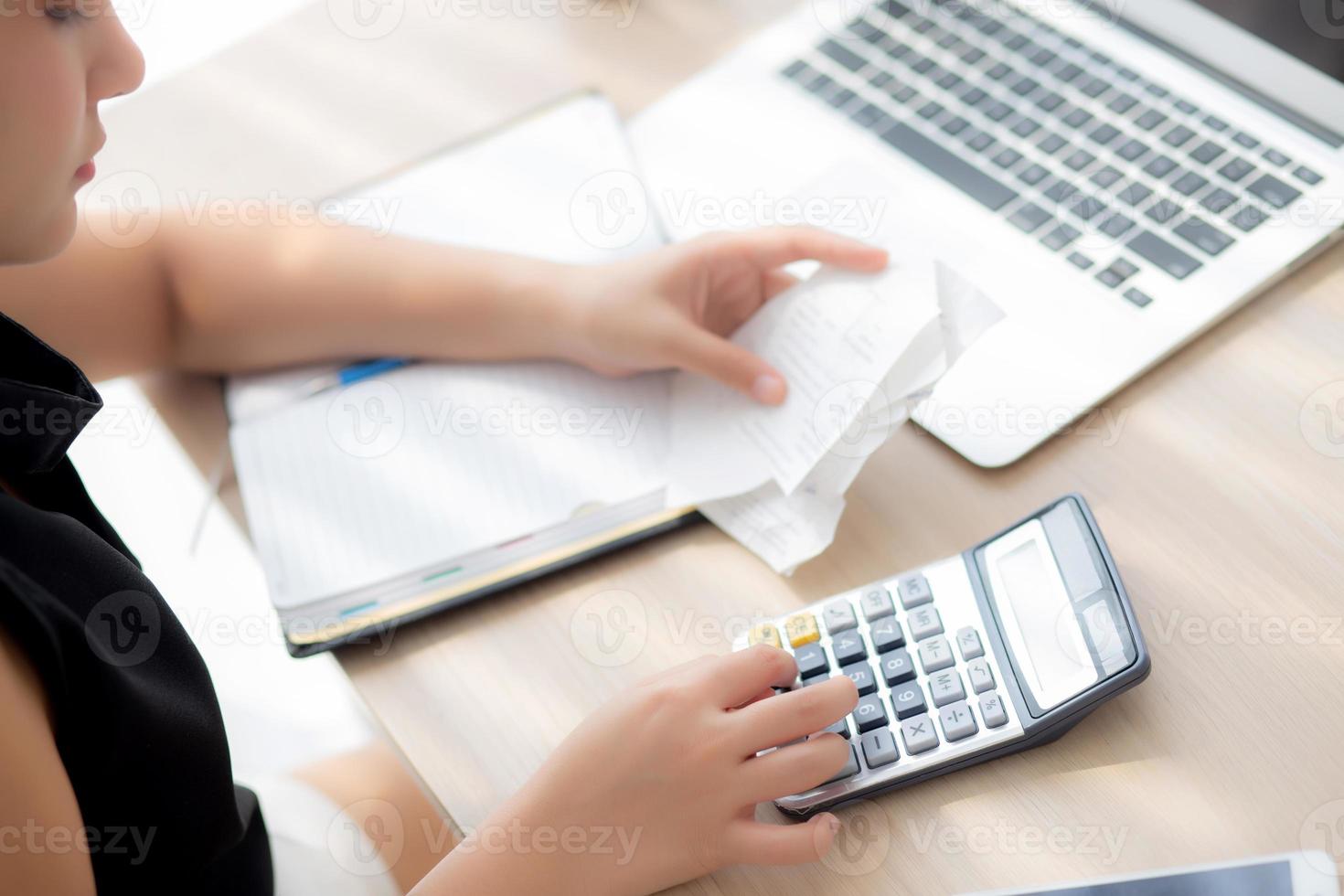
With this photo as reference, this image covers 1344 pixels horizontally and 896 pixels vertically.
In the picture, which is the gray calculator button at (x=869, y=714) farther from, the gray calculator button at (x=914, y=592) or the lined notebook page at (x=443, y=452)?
the lined notebook page at (x=443, y=452)

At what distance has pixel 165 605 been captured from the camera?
0.54 meters

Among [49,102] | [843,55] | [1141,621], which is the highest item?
[49,102]

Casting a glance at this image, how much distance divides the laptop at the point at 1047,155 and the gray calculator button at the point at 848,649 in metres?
0.12

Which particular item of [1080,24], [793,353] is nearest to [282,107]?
[793,353]

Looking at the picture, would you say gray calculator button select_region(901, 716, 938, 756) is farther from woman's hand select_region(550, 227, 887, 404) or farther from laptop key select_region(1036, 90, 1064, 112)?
laptop key select_region(1036, 90, 1064, 112)

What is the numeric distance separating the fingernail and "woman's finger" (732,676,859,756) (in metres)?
0.17

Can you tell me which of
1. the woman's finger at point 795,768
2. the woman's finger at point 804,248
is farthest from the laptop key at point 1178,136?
the woman's finger at point 795,768

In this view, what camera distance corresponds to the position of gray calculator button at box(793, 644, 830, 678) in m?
0.50

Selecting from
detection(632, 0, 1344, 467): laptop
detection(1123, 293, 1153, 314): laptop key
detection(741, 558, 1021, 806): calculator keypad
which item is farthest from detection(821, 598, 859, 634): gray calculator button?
detection(1123, 293, 1153, 314): laptop key

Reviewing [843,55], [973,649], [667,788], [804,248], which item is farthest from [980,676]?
[843,55]

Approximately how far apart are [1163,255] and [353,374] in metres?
0.46

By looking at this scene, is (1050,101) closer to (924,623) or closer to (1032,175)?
(1032,175)

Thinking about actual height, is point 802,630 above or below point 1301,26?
below

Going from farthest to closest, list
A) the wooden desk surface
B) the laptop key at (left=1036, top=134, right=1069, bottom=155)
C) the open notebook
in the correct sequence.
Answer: the laptop key at (left=1036, top=134, right=1069, bottom=155)
the open notebook
the wooden desk surface
